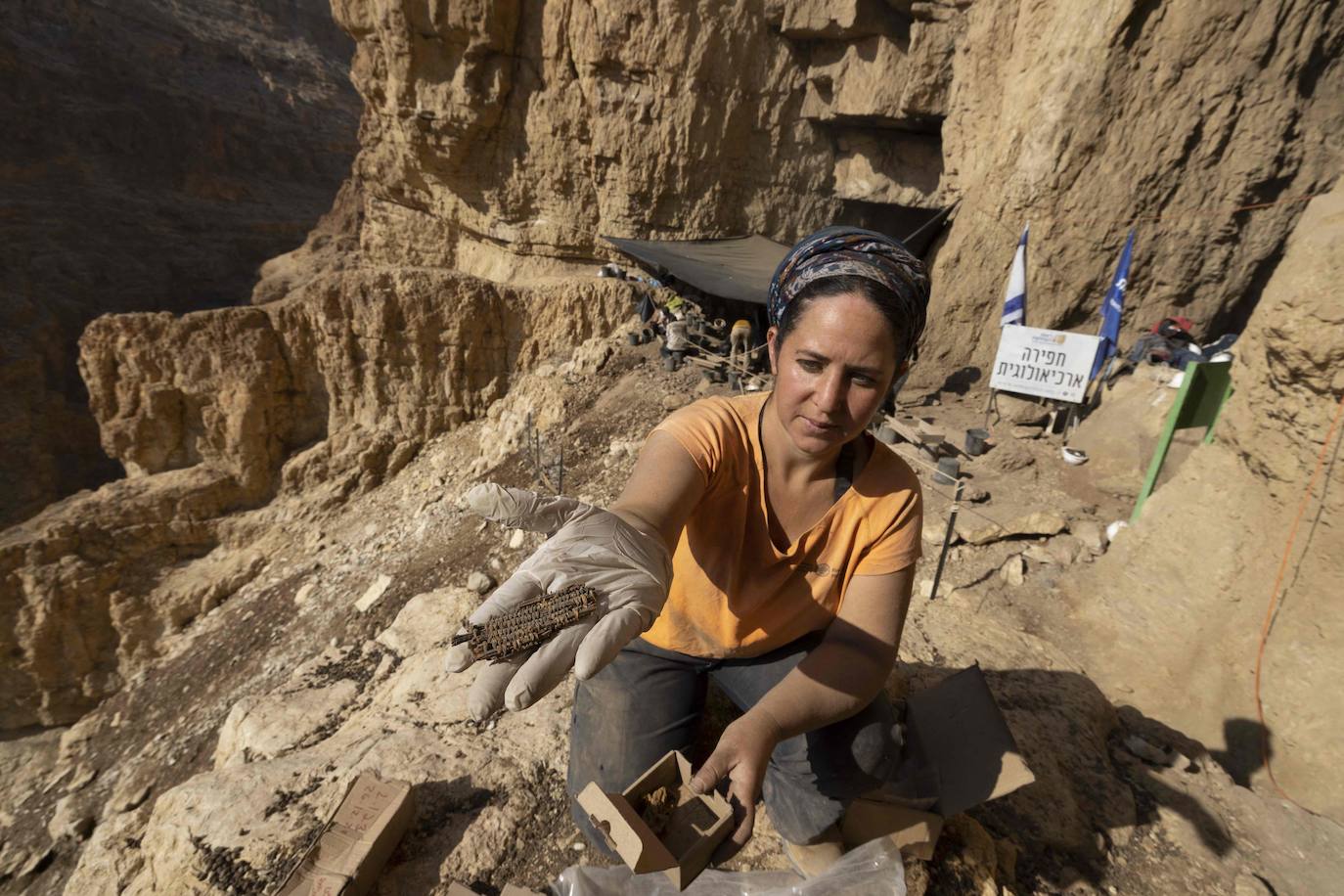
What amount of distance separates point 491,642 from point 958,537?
14.9ft

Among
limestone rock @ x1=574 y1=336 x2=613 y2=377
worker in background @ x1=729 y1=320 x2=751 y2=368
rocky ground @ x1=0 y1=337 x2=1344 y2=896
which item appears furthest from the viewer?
limestone rock @ x1=574 y1=336 x2=613 y2=377

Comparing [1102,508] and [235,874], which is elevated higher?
[1102,508]

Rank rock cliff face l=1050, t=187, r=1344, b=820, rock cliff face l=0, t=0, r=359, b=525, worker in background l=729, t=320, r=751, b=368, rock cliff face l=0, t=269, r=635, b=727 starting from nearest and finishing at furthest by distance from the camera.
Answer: rock cliff face l=1050, t=187, r=1344, b=820 → worker in background l=729, t=320, r=751, b=368 → rock cliff face l=0, t=269, r=635, b=727 → rock cliff face l=0, t=0, r=359, b=525

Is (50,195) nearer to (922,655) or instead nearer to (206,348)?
(206,348)

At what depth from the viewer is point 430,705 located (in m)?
2.64

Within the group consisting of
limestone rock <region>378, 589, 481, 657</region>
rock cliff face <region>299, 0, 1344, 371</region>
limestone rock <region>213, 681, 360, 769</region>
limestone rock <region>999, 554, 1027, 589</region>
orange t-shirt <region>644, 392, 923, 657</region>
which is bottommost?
limestone rock <region>213, 681, 360, 769</region>

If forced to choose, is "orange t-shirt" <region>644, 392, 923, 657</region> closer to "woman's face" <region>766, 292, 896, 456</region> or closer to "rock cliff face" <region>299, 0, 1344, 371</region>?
"woman's face" <region>766, 292, 896, 456</region>

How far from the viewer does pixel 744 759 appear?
4.43ft

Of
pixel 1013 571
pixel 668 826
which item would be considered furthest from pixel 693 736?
pixel 1013 571

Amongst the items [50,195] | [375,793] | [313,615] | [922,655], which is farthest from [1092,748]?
[50,195]

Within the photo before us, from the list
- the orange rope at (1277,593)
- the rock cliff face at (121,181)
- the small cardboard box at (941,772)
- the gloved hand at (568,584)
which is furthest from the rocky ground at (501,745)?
the rock cliff face at (121,181)

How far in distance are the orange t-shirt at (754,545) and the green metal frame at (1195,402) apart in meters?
3.52

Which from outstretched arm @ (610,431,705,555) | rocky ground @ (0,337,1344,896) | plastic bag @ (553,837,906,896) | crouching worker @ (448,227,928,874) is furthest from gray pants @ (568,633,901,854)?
outstretched arm @ (610,431,705,555)

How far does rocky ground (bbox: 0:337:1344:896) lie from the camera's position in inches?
75.4
